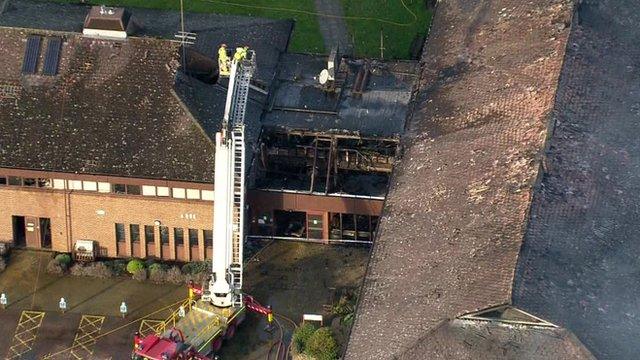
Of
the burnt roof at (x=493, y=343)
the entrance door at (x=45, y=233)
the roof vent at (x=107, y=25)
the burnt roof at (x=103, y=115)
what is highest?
the roof vent at (x=107, y=25)

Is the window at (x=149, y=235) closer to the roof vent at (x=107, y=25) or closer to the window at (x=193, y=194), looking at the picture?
the window at (x=193, y=194)

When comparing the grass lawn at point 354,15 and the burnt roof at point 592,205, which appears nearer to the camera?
the burnt roof at point 592,205

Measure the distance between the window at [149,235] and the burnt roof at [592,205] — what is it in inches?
922

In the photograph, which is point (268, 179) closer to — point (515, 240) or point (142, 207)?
point (142, 207)

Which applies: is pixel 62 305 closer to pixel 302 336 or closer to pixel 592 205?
pixel 302 336

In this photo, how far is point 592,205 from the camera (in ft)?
194

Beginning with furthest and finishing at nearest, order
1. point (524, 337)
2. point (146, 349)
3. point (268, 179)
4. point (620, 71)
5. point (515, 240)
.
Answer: point (268, 179) → point (620, 71) → point (146, 349) → point (515, 240) → point (524, 337)

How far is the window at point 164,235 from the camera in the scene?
72.1 metres

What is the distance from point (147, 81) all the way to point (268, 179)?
9061 mm

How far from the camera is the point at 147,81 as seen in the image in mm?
72250

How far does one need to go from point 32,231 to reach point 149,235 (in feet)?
22.4

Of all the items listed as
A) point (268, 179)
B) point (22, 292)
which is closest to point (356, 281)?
point (268, 179)

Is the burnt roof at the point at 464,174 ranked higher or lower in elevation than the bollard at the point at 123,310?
higher

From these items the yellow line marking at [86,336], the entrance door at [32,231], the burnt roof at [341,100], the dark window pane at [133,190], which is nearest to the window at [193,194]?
the dark window pane at [133,190]
